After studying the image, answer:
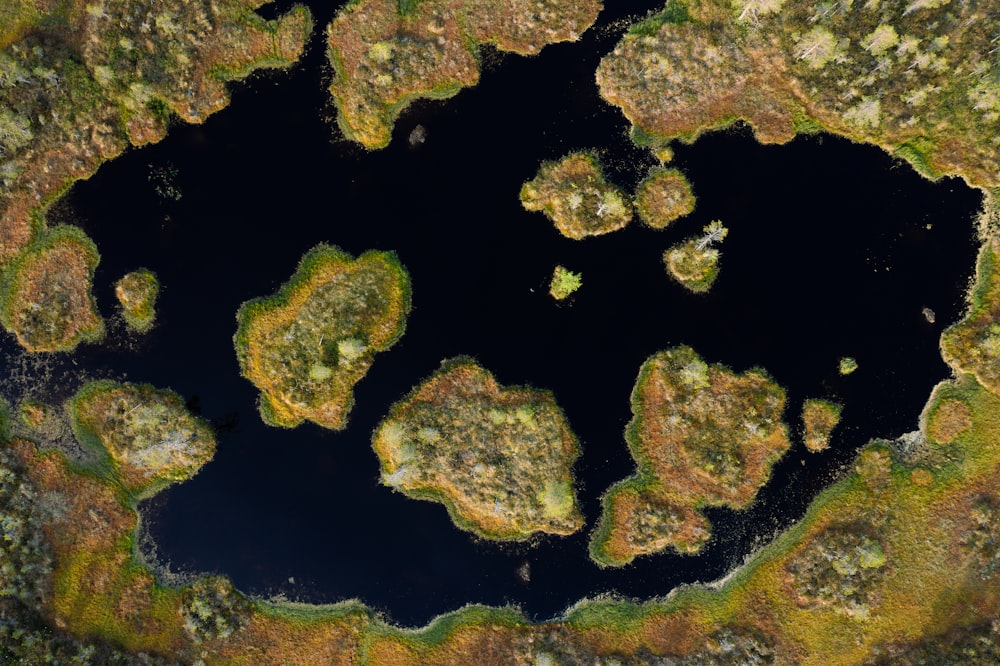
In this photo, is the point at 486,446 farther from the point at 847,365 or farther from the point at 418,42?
the point at 418,42

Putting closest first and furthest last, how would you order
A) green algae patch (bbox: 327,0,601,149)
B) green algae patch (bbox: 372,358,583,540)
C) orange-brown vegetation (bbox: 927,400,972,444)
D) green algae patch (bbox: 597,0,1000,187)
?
green algae patch (bbox: 597,0,1000,187) < orange-brown vegetation (bbox: 927,400,972,444) < green algae patch (bbox: 327,0,601,149) < green algae patch (bbox: 372,358,583,540)

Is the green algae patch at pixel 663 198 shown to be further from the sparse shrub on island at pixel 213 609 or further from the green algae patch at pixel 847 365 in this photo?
the sparse shrub on island at pixel 213 609

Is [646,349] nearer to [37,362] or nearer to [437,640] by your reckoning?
[437,640]

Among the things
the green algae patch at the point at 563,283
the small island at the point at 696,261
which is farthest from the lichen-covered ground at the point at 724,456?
the green algae patch at the point at 563,283

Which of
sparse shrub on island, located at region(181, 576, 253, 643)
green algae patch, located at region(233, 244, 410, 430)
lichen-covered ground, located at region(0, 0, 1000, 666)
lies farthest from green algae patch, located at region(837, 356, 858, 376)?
sparse shrub on island, located at region(181, 576, 253, 643)

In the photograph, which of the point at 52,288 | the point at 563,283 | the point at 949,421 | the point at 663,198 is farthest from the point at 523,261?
the point at 52,288

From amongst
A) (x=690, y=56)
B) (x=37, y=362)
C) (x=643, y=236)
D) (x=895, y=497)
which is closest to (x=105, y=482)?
(x=37, y=362)

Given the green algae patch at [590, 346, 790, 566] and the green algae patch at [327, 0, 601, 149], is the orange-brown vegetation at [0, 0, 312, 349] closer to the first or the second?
the green algae patch at [327, 0, 601, 149]
